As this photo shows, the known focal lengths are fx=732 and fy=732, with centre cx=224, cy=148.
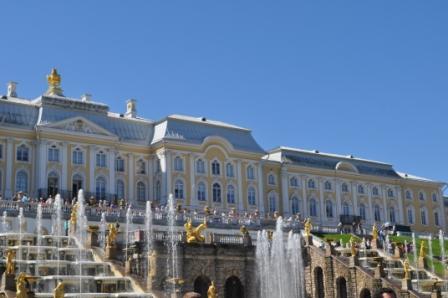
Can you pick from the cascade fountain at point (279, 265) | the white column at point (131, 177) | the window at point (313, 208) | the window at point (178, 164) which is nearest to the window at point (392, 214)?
the window at point (313, 208)

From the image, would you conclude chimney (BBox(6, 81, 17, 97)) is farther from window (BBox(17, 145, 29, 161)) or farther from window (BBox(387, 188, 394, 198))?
window (BBox(387, 188, 394, 198))

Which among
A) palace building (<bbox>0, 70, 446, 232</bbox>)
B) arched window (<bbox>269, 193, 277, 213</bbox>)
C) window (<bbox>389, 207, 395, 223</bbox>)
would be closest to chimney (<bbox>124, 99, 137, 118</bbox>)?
palace building (<bbox>0, 70, 446, 232</bbox>)

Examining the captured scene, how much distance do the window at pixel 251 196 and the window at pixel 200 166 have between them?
5.41 m

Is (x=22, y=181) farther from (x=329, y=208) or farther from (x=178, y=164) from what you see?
(x=329, y=208)

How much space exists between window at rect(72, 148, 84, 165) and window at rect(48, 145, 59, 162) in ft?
4.95

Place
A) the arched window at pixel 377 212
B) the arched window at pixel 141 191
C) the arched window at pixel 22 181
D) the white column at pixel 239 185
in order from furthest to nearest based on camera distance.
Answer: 1. the arched window at pixel 377 212
2. the white column at pixel 239 185
3. the arched window at pixel 141 191
4. the arched window at pixel 22 181

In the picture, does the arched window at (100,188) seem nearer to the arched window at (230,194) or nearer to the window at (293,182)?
the arched window at (230,194)

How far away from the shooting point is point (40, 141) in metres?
58.3

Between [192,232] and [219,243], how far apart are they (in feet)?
5.96

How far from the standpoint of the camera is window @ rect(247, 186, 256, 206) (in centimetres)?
6912

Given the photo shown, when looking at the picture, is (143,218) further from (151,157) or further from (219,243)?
Answer: (151,157)

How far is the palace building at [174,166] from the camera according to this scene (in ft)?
192

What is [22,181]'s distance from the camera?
57.9 metres

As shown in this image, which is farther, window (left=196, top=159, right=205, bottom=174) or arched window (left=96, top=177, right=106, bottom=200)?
window (left=196, top=159, right=205, bottom=174)
